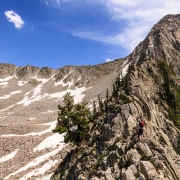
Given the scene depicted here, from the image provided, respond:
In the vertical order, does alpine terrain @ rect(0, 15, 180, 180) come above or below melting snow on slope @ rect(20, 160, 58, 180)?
above

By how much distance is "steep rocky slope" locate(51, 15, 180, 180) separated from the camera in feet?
63.8

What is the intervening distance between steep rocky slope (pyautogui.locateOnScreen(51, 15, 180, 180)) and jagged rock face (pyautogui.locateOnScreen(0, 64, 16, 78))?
162 m

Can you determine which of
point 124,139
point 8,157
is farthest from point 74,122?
point 8,157

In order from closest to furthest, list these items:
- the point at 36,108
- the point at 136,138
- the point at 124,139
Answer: the point at 136,138 < the point at 124,139 < the point at 36,108

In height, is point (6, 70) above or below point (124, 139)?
above

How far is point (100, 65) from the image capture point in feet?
591

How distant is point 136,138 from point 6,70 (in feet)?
602

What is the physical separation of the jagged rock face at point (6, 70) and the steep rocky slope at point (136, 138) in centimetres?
16164

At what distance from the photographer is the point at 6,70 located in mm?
187250

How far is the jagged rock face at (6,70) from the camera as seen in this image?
183 meters

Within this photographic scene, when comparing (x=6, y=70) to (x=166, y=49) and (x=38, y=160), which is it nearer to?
(x=38, y=160)

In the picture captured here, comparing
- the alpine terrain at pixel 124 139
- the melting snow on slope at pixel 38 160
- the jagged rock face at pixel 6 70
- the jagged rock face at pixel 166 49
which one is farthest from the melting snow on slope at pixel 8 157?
the jagged rock face at pixel 6 70

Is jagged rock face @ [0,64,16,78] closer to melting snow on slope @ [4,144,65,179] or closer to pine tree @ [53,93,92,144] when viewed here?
melting snow on slope @ [4,144,65,179]

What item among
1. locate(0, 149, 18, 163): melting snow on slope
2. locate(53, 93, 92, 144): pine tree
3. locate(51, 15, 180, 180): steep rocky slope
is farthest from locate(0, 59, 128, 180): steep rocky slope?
locate(51, 15, 180, 180): steep rocky slope
